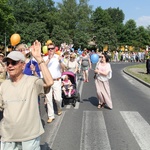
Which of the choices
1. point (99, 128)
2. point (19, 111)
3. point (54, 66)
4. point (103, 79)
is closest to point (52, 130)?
point (99, 128)

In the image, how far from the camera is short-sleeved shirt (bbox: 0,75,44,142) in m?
3.11

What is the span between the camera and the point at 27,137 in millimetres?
3131

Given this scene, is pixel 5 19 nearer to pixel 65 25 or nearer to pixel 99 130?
pixel 65 25

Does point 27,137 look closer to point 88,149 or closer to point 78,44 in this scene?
point 88,149

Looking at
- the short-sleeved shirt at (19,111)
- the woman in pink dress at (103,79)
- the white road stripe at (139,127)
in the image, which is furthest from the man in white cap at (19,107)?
the woman in pink dress at (103,79)

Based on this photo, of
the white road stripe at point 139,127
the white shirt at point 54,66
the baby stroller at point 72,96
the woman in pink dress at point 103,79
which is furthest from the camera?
the baby stroller at point 72,96

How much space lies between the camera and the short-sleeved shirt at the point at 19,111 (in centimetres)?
311

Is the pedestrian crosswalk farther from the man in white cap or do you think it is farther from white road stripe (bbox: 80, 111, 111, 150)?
the man in white cap

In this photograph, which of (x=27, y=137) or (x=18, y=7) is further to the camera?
(x=18, y=7)

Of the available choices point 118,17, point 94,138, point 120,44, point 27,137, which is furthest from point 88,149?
point 118,17

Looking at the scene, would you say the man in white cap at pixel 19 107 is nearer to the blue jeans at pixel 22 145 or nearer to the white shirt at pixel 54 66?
the blue jeans at pixel 22 145

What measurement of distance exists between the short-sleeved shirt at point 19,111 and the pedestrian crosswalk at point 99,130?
2651mm

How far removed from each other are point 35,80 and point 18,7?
74.0 m

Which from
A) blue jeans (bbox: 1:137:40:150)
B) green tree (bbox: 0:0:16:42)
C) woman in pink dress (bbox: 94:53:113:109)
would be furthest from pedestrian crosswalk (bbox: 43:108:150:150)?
green tree (bbox: 0:0:16:42)
